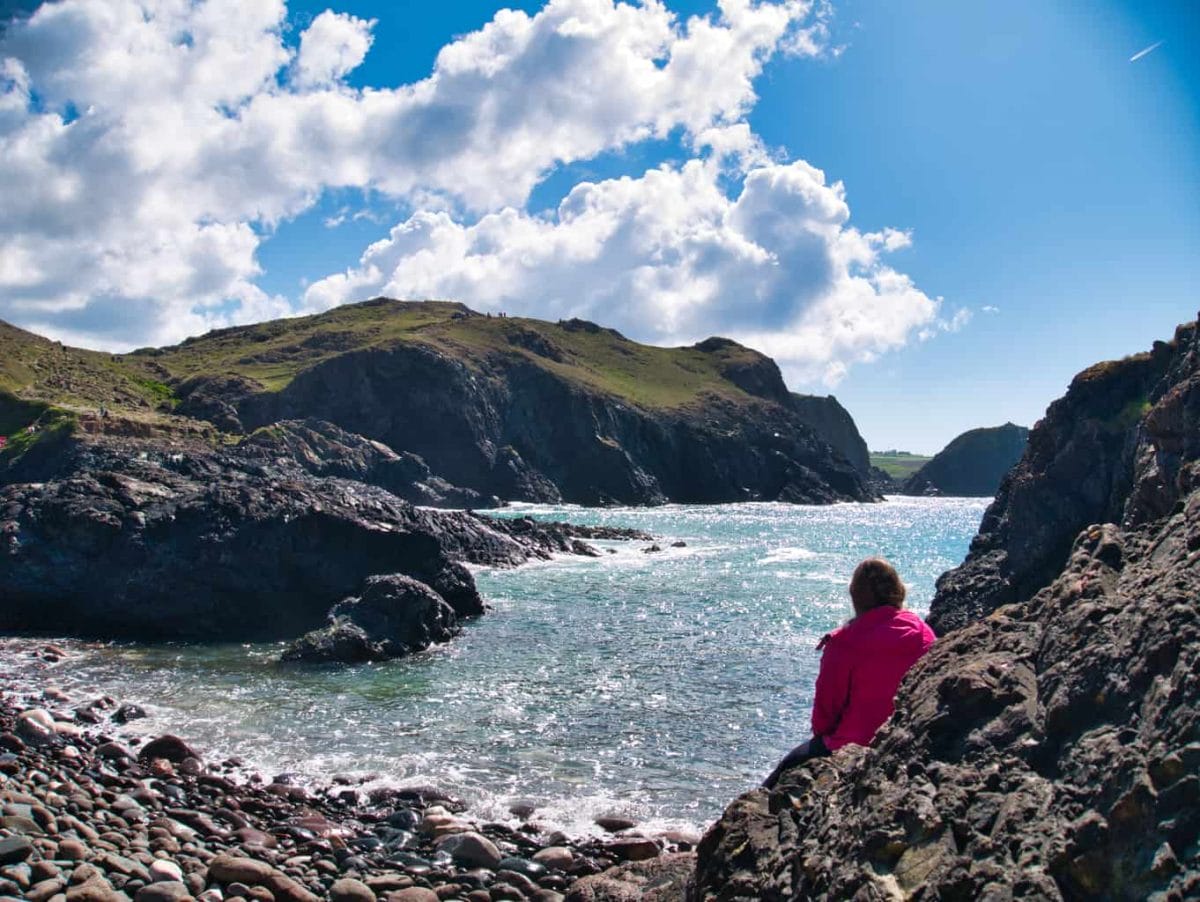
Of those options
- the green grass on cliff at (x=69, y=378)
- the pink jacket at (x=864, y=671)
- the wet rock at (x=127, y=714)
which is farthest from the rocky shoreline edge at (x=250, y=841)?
the green grass on cliff at (x=69, y=378)

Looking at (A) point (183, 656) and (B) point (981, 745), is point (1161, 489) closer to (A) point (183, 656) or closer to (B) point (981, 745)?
(B) point (981, 745)

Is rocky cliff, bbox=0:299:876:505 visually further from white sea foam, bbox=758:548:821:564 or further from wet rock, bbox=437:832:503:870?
wet rock, bbox=437:832:503:870

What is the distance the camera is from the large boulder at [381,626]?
23359 millimetres

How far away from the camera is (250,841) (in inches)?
430

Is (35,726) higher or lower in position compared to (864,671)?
lower

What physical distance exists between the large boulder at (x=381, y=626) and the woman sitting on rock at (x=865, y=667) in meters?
18.7

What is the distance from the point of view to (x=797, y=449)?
553 feet

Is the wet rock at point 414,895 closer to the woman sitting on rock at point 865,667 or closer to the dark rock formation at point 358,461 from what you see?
the woman sitting on rock at point 865,667

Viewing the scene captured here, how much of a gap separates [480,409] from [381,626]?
10900 cm

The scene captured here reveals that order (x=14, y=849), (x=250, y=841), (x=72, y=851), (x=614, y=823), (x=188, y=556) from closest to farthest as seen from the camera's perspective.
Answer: (x=14, y=849), (x=72, y=851), (x=250, y=841), (x=614, y=823), (x=188, y=556)

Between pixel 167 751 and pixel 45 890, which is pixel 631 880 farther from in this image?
pixel 167 751

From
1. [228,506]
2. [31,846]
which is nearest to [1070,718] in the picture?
[31,846]

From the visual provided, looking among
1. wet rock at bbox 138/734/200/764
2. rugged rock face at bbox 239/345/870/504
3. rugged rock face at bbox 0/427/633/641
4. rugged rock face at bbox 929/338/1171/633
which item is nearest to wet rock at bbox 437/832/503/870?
wet rock at bbox 138/734/200/764

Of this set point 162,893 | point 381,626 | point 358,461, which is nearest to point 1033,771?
point 162,893
